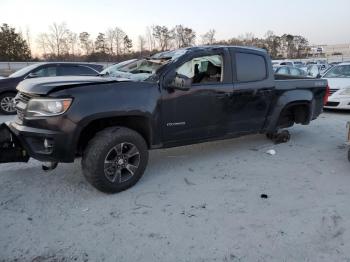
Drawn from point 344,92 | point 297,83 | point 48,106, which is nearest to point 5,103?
point 48,106

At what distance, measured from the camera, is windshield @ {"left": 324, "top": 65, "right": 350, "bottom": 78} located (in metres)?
11.5

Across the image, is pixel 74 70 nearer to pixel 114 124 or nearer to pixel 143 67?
pixel 143 67

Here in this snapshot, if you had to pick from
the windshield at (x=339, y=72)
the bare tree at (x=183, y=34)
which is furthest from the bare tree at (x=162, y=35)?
the windshield at (x=339, y=72)

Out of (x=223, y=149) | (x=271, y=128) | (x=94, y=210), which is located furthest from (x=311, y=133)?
(x=94, y=210)

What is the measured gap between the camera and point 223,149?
6.44 m

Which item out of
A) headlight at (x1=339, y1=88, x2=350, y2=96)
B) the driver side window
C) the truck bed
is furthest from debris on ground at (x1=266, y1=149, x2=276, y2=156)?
headlight at (x1=339, y1=88, x2=350, y2=96)

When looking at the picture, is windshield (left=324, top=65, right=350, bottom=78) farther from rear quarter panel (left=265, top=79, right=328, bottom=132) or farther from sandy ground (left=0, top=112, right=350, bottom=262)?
sandy ground (left=0, top=112, right=350, bottom=262)

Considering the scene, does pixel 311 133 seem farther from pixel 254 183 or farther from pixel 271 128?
pixel 254 183

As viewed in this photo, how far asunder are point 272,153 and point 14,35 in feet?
184

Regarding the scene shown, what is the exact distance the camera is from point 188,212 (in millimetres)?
3953

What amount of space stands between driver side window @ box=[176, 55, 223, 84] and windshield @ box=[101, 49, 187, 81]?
22 centimetres

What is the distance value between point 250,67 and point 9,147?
3.69 m

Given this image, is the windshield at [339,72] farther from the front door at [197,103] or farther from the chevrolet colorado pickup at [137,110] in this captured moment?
the front door at [197,103]

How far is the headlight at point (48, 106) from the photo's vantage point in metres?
3.97
